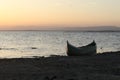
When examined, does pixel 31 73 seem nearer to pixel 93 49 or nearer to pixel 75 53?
pixel 75 53

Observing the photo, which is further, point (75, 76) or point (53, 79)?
point (75, 76)

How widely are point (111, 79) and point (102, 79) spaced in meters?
0.37

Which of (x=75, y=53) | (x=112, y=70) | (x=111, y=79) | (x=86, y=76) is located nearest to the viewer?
(x=111, y=79)

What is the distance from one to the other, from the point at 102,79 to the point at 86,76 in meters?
1.06

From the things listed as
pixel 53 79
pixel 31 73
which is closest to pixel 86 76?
pixel 53 79

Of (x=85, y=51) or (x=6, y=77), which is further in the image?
(x=85, y=51)

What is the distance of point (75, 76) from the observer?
15.5 m

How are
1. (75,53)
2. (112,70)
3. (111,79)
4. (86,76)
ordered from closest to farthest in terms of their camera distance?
(111,79) < (86,76) < (112,70) < (75,53)

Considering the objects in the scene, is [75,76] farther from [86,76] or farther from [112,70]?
[112,70]

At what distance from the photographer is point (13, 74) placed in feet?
54.1

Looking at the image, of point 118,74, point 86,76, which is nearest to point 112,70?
point 118,74

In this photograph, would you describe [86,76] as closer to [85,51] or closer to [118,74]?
[118,74]

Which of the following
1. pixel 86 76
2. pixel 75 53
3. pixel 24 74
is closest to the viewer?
pixel 86 76

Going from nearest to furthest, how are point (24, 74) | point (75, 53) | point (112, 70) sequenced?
point (24, 74)
point (112, 70)
point (75, 53)
